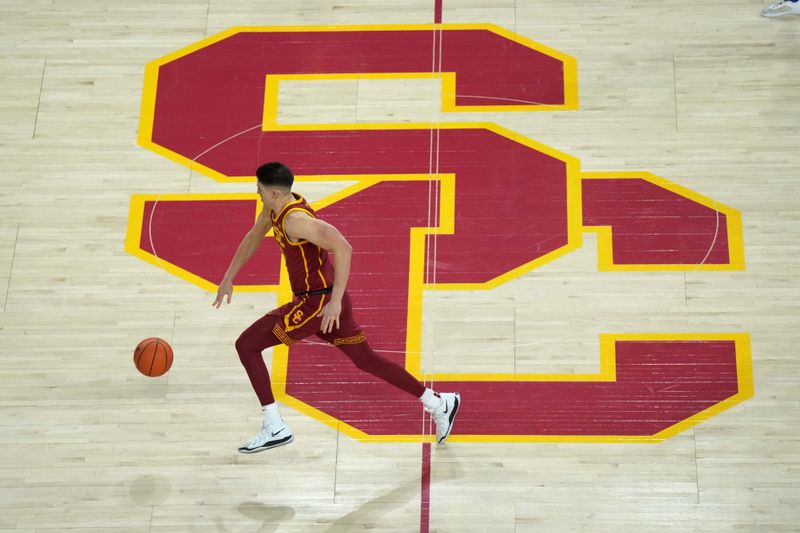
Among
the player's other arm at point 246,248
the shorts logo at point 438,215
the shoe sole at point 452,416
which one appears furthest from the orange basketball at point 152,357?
the shoe sole at point 452,416

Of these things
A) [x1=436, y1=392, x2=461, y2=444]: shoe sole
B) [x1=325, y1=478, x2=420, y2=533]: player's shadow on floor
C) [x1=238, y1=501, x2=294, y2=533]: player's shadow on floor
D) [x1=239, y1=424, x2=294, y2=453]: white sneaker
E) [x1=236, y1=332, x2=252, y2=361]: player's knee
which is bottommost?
[x1=238, y1=501, x2=294, y2=533]: player's shadow on floor

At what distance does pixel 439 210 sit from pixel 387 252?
43 cm

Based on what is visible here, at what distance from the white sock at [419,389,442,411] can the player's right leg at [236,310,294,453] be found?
0.73 m

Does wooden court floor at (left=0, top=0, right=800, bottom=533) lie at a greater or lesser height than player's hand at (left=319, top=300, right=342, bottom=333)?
lesser

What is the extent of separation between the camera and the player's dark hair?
15.9 feet

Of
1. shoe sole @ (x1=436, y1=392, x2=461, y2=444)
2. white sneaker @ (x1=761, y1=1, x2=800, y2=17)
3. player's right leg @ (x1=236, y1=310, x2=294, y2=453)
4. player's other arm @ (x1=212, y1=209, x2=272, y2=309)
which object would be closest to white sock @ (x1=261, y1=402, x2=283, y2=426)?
player's right leg @ (x1=236, y1=310, x2=294, y2=453)

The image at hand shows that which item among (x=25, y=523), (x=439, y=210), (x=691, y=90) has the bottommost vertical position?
(x=25, y=523)

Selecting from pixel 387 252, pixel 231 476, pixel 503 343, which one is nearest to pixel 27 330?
pixel 231 476

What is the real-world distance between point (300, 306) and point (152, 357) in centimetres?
105

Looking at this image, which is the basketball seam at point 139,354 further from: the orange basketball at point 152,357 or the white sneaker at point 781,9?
the white sneaker at point 781,9

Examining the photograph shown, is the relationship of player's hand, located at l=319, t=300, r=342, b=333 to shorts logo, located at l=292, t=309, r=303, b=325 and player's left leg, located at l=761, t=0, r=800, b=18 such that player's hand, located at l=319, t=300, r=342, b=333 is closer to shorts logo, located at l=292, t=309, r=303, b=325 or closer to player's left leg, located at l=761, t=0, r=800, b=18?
shorts logo, located at l=292, t=309, r=303, b=325

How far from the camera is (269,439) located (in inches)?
216

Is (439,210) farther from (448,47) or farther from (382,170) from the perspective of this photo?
(448,47)

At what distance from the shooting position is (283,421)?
18.5 feet
